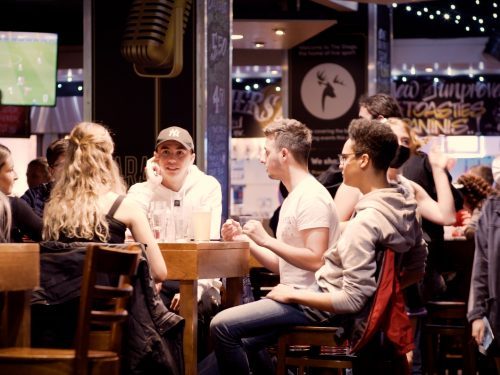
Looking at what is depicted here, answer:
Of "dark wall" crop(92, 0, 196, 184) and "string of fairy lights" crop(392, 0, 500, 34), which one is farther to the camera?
"string of fairy lights" crop(392, 0, 500, 34)

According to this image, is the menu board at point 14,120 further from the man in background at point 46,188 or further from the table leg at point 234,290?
the table leg at point 234,290

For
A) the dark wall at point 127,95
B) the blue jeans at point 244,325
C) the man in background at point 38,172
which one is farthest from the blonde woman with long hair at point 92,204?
the man in background at point 38,172

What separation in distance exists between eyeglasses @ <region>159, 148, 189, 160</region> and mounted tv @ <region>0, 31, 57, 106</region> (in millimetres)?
4677

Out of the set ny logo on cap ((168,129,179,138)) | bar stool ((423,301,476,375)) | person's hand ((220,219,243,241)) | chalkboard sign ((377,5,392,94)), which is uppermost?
chalkboard sign ((377,5,392,94))

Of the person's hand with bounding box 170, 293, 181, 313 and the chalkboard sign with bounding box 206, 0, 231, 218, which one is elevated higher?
the chalkboard sign with bounding box 206, 0, 231, 218

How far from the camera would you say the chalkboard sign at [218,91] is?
8.46 meters

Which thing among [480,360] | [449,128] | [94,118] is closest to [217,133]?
[94,118]

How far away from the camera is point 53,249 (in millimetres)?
4426

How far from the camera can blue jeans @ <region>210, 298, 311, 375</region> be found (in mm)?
4723

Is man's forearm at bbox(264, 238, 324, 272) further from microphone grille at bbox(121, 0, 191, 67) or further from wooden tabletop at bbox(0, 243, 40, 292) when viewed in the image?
microphone grille at bbox(121, 0, 191, 67)

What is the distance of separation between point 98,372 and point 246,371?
1.15m

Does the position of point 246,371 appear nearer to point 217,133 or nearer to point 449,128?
point 217,133

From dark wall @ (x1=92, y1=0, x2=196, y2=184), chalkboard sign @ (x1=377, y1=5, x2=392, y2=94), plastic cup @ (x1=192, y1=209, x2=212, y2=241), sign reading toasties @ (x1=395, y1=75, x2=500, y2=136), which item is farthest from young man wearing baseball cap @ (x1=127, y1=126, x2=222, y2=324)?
sign reading toasties @ (x1=395, y1=75, x2=500, y2=136)

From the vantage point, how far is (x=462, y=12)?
14508mm
